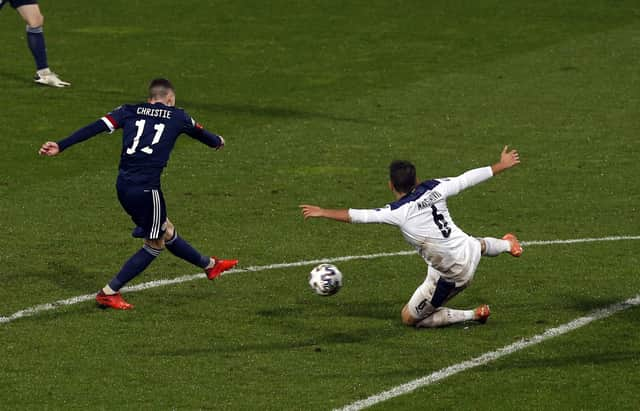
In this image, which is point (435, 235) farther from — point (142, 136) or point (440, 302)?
point (142, 136)

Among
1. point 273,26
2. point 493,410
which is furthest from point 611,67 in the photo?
point 493,410

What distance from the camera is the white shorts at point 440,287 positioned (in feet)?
39.5

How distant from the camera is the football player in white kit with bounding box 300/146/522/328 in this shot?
11.8 metres

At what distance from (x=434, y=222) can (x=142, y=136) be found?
2.86 metres

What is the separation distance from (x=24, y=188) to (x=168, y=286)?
463cm

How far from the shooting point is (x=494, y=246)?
40.6 ft

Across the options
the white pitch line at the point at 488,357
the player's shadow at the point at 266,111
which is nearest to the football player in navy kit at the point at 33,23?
the player's shadow at the point at 266,111

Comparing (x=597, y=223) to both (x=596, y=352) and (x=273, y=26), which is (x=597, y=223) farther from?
(x=273, y=26)

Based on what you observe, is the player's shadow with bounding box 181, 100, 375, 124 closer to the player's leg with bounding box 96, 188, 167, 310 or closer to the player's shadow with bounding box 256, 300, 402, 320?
the player's shadow with bounding box 256, 300, 402, 320

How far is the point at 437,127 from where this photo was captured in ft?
67.7

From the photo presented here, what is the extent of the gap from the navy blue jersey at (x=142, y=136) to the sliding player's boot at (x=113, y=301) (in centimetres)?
102

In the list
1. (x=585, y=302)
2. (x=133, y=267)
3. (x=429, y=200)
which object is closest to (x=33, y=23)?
(x=133, y=267)

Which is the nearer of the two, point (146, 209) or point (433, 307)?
point (433, 307)

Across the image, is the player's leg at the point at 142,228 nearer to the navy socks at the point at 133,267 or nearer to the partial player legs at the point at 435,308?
the navy socks at the point at 133,267
